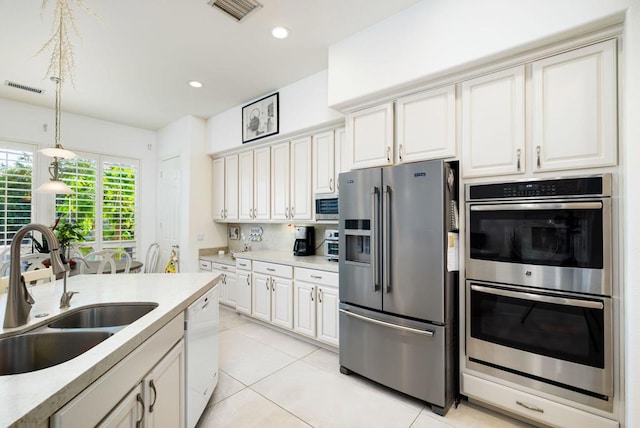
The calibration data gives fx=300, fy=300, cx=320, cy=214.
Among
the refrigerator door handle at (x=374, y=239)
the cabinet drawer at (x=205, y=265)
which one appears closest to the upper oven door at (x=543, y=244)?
the refrigerator door handle at (x=374, y=239)

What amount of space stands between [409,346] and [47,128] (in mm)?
5339

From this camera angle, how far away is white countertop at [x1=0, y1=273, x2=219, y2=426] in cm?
79

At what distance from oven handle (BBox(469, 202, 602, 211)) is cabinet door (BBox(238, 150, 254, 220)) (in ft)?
9.94

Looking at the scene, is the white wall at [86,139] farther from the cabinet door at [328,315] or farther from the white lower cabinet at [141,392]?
the white lower cabinet at [141,392]

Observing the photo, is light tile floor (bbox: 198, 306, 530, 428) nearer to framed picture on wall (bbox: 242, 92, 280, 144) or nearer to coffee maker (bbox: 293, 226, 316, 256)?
coffee maker (bbox: 293, 226, 316, 256)

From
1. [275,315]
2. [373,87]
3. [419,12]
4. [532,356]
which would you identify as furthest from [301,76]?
[532,356]

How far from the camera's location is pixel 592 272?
1692 millimetres

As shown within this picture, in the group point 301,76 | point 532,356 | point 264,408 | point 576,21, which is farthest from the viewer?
→ point 301,76

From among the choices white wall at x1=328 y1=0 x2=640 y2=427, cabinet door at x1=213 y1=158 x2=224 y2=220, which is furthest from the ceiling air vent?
cabinet door at x1=213 y1=158 x2=224 y2=220

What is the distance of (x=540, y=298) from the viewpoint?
6.02ft

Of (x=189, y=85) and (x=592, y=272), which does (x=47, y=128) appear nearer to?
(x=189, y=85)

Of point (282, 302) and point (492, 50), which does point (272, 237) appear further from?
point (492, 50)

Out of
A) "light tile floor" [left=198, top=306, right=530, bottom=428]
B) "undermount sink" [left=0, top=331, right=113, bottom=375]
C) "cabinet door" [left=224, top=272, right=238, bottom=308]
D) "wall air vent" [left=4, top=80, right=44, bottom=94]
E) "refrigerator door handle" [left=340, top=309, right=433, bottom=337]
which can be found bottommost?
"light tile floor" [left=198, top=306, right=530, bottom=428]

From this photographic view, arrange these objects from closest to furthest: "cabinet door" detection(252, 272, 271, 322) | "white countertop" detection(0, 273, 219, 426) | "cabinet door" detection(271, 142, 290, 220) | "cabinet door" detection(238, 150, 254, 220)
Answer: "white countertop" detection(0, 273, 219, 426) → "cabinet door" detection(252, 272, 271, 322) → "cabinet door" detection(271, 142, 290, 220) → "cabinet door" detection(238, 150, 254, 220)
